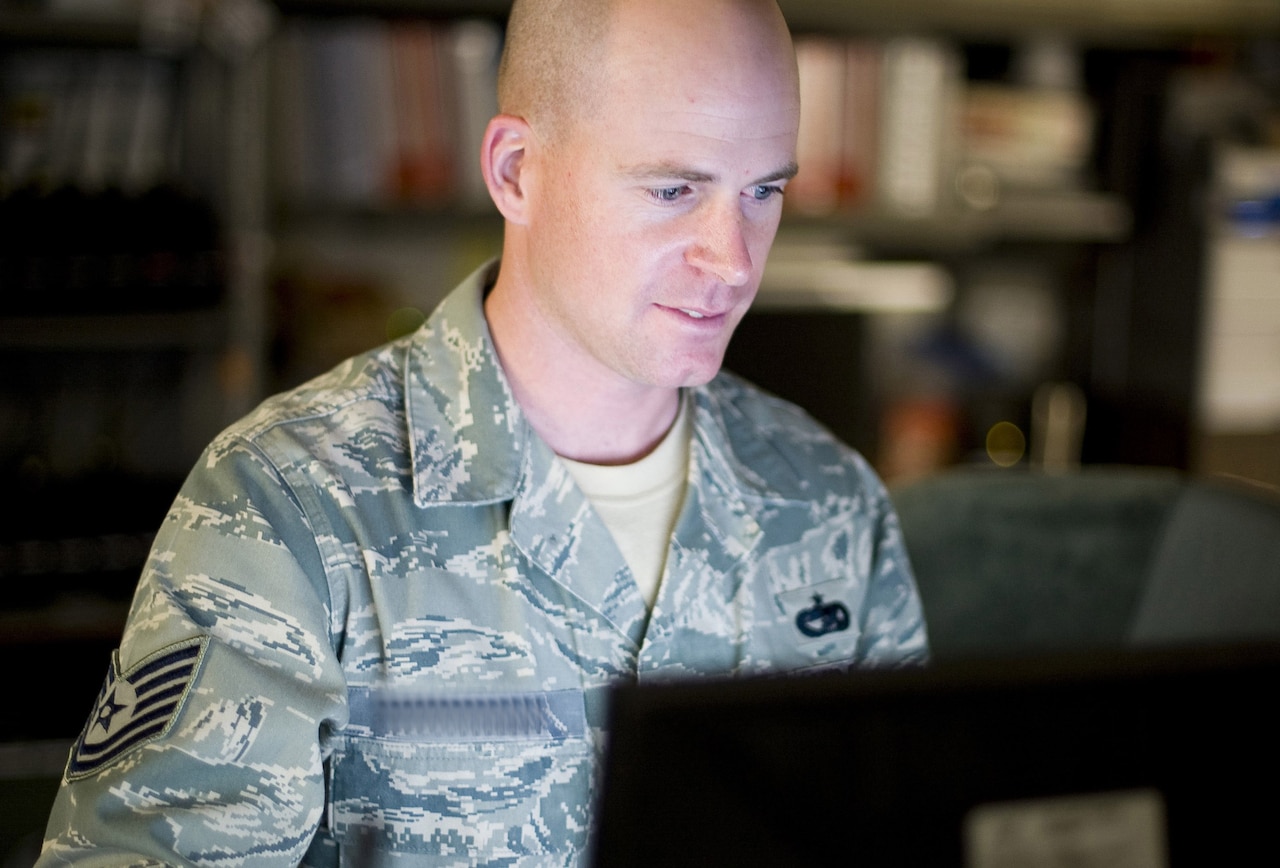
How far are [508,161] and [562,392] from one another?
0.22 meters

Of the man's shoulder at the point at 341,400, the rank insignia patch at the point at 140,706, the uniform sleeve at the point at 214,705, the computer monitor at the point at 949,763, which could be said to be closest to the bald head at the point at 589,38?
the man's shoulder at the point at 341,400

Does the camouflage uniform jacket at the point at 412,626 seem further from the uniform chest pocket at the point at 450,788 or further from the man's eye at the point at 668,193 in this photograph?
the man's eye at the point at 668,193

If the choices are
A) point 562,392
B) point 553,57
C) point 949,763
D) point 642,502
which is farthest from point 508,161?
point 949,763

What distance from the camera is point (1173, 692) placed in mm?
494

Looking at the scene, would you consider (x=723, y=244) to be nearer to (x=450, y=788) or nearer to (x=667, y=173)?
(x=667, y=173)

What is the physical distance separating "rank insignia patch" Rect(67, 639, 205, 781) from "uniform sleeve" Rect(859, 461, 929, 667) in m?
0.64

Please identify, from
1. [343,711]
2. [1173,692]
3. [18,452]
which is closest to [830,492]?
[343,711]

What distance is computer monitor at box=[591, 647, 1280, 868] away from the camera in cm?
46

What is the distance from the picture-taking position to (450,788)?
3.16ft

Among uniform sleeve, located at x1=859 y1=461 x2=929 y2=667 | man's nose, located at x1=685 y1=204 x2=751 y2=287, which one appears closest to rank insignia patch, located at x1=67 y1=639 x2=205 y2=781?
man's nose, located at x1=685 y1=204 x2=751 y2=287

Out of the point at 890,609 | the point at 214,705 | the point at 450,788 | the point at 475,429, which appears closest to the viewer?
the point at 214,705

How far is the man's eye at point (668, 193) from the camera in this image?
1.00 meters

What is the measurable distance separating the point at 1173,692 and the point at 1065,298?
108 inches

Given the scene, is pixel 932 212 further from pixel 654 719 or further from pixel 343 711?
pixel 654 719
